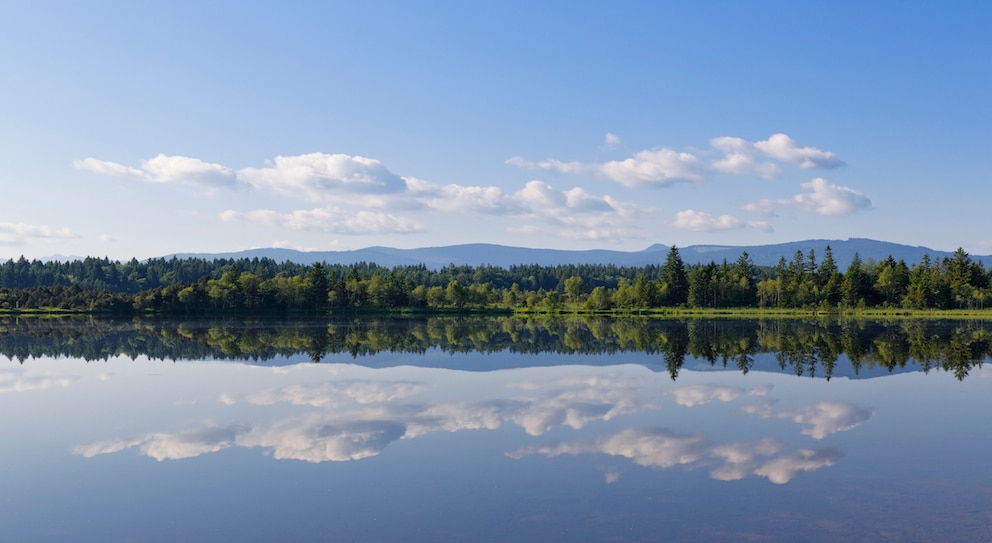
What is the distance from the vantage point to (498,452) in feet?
72.4

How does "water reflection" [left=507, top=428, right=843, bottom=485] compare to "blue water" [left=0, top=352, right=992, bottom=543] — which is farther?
"water reflection" [left=507, top=428, right=843, bottom=485]

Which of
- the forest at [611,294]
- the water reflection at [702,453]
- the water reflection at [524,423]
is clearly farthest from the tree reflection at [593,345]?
the forest at [611,294]

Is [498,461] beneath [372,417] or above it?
above

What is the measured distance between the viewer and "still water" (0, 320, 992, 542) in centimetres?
1575

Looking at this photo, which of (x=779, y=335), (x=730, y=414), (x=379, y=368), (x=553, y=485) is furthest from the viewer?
(x=779, y=335)

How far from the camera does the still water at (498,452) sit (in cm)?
1575

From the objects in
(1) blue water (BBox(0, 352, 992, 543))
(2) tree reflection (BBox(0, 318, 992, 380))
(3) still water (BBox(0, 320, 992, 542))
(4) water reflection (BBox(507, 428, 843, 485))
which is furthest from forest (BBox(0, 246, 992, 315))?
(4) water reflection (BBox(507, 428, 843, 485))

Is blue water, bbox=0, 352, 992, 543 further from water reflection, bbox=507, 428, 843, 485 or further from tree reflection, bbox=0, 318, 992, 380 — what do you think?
tree reflection, bbox=0, 318, 992, 380

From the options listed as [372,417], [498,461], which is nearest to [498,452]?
[498,461]

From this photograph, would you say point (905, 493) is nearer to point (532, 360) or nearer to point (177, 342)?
point (532, 360)

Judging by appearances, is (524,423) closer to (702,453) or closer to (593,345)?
(702,453)

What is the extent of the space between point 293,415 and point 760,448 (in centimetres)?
1722

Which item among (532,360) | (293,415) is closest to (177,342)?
(532,360)

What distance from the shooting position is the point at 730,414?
92.9 feet
